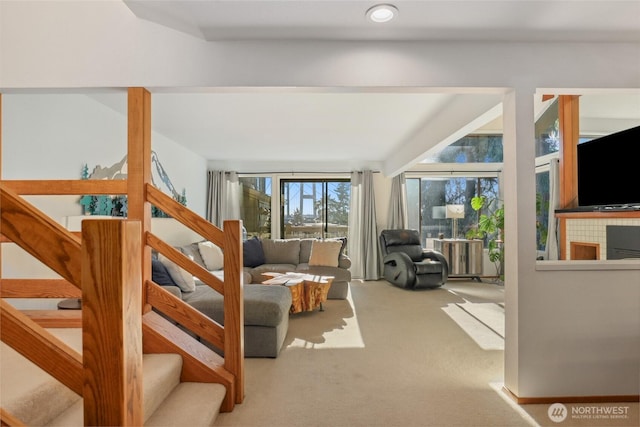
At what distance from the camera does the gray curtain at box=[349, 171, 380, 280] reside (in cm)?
651

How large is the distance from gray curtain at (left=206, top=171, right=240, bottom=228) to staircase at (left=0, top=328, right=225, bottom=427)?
4487mm

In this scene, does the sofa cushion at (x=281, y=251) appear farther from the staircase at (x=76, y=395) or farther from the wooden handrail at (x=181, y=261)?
the staircase at (x=76, y=395)

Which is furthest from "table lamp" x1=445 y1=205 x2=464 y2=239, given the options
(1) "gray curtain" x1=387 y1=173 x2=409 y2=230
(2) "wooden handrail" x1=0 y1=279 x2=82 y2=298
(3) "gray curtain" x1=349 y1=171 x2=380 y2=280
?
(2) "wooden handrail" x1=0 y1=279 x2=82 y2=298

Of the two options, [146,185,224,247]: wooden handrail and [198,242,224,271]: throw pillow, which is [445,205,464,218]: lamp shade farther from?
[146,185,224,247]: wooden handrail

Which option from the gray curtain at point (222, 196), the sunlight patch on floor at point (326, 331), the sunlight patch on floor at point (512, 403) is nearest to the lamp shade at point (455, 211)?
the sunlight patch on floor at point (326, 331)

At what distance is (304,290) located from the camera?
3949 mm

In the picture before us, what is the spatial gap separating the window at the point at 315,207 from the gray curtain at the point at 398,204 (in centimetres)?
88

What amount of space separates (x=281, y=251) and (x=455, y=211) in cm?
324

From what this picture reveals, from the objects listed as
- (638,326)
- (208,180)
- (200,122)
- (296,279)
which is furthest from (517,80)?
(208,180)

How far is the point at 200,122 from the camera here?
4086 mm

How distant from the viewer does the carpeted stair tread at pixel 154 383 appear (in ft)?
4.63

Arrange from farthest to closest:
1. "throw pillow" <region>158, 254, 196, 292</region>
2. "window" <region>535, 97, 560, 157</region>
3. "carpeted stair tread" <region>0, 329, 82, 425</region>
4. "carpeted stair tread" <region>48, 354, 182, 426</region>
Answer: "window" <region>535, 97, 560, 157</region>, "throw pillow" <region>158, 254, 196, 292</region>, "carpeted stair tread" <region>48, 354, 182, 426</region>, "carpeted stair tread" <region>0, 329, 82, 425</region>

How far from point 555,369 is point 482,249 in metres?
4.35

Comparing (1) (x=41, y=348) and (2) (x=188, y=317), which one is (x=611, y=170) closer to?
(2) (x=188, y=317)
